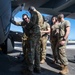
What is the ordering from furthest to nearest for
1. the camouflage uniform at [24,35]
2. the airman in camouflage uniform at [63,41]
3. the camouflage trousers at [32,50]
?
the airman in camouflage uniform at [63,41], the camouflage uniform at [24,35], the camouflage trousers at [32,50]

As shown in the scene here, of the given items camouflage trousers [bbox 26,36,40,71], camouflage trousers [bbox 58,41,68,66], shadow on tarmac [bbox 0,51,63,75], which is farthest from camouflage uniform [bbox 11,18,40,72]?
camouflage trousers [bbox 58,41,68,66]

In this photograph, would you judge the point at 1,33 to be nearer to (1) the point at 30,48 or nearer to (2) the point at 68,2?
(1) the point at 30,48

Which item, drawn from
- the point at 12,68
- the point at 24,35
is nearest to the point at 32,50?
the point at 24,35

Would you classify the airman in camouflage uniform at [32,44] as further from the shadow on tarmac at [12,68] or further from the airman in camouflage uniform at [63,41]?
the airman in camouflage uniform at [63,41]

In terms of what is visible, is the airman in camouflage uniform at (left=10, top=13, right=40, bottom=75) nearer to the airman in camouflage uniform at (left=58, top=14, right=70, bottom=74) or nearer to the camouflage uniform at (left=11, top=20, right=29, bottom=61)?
the camouflage uniform at (left=11, top=20, right=29, bottom=61)

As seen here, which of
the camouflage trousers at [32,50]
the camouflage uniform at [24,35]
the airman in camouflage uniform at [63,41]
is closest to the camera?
the camouflage trousers at [32,50]

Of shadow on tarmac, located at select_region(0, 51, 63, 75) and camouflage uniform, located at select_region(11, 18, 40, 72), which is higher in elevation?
camouflage uniform, located at select_region(11, 18, 40, 72)

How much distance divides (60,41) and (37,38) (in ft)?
3.09

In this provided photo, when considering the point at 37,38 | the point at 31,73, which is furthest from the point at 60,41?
the point at 31,73

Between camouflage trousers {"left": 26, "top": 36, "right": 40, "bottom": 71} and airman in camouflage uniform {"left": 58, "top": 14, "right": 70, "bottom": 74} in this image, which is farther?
airman in camouflage uniform {"left": 58, "top": 14, "right": 70, "bottom": 74}

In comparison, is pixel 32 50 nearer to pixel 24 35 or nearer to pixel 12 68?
pixel 24 35

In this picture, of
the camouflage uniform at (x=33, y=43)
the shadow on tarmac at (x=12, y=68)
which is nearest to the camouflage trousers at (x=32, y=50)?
the camouflage uniform at (x=33, y=43)

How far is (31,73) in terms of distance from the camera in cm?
641

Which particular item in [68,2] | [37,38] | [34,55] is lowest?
[34,55]
